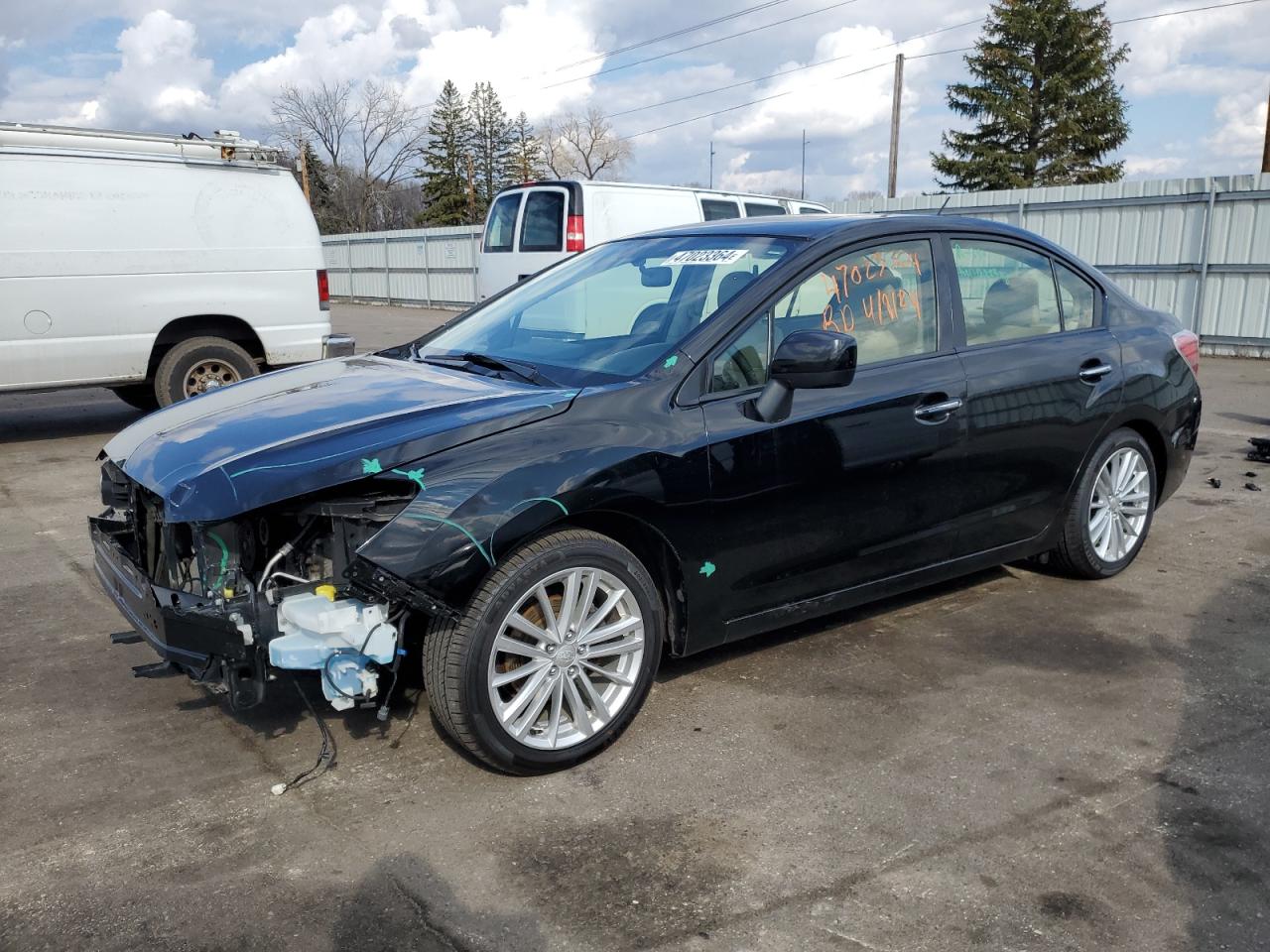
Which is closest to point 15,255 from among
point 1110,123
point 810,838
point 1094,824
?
point 810,838

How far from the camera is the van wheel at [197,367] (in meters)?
9.08

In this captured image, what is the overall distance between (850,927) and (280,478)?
6.28ft

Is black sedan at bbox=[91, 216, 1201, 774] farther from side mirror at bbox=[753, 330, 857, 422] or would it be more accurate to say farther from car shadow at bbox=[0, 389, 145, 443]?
car shadow at bbox=[0, 389, 145, 443]

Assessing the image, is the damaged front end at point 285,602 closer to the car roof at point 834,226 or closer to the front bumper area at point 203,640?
the front bumper area at point 203,640

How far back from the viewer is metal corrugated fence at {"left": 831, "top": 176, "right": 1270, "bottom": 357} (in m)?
14.9

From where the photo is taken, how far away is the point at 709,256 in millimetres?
4203

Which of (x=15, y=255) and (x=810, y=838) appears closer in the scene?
(x=810, y=838)

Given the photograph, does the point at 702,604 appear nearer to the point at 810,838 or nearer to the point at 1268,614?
the point at 810,838

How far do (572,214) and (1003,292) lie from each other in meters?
8.48

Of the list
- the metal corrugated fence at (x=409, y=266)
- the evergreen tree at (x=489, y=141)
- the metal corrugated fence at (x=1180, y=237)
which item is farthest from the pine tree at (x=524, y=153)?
the metal corrugated fence at (x=1180, y=237)

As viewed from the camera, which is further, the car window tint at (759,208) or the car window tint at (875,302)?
the car window tint at (759,208)

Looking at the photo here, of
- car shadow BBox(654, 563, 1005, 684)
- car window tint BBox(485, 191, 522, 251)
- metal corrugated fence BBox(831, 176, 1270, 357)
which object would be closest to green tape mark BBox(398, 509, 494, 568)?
car shadow BBox(654, 563, 1005, 684)

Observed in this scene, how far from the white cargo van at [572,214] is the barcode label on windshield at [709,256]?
8066 mm

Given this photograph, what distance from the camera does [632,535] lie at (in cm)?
354
